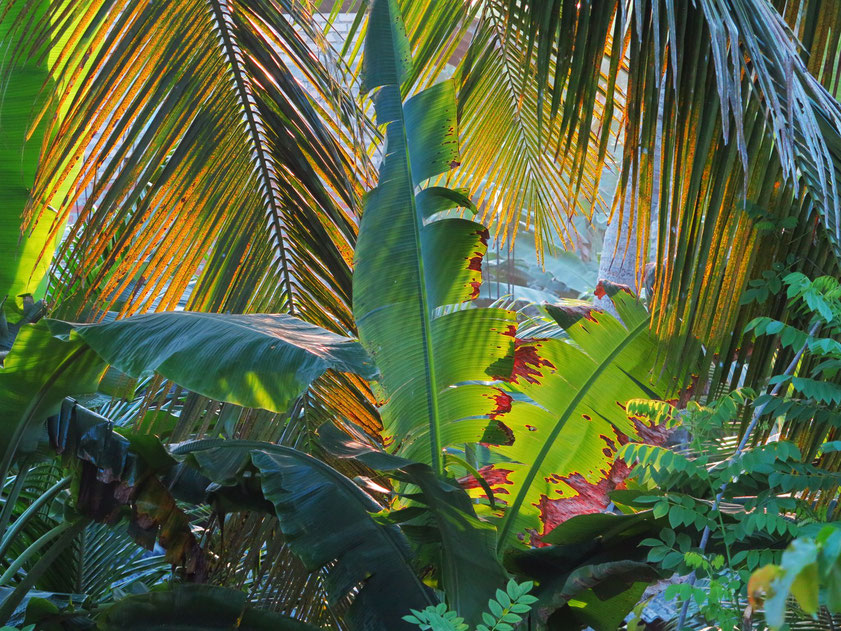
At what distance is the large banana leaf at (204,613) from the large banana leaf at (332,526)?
27 cm

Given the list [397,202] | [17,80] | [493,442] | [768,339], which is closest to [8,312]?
[17,80]

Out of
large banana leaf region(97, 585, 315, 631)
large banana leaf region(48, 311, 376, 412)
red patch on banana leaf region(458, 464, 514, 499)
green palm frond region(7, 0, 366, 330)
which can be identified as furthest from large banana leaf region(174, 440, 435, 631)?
green palm frond region(7, 0, 366, 330)

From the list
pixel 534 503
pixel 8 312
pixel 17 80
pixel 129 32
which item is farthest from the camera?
pixel 8 312

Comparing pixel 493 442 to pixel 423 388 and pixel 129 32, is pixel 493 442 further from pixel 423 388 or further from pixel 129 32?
pixel 129 32

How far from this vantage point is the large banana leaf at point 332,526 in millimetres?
2357

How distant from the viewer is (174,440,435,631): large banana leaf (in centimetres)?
236

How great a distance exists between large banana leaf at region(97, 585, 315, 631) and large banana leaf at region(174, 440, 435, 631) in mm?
267

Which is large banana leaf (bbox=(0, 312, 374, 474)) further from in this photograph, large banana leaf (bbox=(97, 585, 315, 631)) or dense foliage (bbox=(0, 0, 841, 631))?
large banana leaf (bbox=(97, 585, 315, 631))

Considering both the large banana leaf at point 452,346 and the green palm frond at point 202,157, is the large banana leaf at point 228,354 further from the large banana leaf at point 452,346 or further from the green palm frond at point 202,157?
the large banana leaf at point 452,346

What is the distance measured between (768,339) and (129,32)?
7.25 ft

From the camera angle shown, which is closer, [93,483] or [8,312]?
[93,483]

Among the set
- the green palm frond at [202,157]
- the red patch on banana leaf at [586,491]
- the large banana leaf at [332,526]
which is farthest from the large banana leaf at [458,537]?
the green palm frond at [202,157]

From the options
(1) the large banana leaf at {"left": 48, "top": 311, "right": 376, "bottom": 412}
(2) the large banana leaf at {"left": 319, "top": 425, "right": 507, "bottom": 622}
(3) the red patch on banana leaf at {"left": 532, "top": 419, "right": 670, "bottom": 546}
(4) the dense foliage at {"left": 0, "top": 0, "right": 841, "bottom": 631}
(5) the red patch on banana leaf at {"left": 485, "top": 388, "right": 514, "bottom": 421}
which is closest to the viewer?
(1) the large banana leaf at {"left": 48, "top": 311, "right": 376, "bottom": 412}

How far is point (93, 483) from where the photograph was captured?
8.55ft
